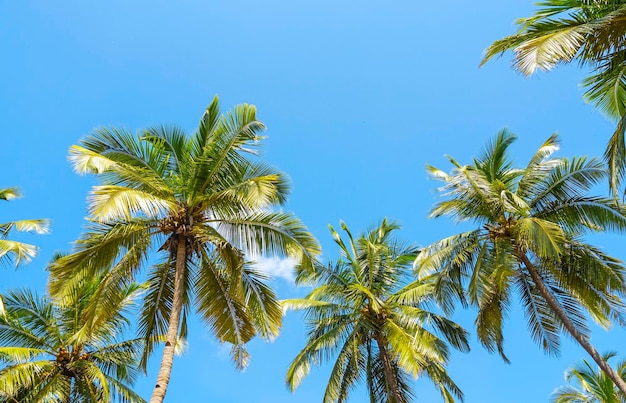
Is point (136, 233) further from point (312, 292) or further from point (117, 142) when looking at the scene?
point (312, 292)

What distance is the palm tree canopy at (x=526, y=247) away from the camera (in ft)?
51.1

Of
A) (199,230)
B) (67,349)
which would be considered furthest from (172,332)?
(67,349)

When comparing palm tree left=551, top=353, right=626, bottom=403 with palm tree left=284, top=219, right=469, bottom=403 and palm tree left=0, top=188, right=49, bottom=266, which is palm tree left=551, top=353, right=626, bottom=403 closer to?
palm tree left=284, top=219, right=469, bottom=403

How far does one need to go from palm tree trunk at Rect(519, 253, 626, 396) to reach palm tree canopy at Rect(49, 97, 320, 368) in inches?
272

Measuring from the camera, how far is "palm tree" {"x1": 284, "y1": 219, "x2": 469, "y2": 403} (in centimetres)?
1750

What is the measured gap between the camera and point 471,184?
55.2ft

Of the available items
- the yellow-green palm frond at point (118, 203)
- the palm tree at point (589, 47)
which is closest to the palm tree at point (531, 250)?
the palm tree at point (589, 47)

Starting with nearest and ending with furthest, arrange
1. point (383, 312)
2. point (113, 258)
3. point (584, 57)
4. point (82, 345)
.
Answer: point (584, 57)
point (113, 258)
point (82, 345)
point (383, 312)

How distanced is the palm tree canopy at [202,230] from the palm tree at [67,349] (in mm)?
2754

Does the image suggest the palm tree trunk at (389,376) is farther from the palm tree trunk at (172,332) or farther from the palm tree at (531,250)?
the palm tree trunk at (172,332)

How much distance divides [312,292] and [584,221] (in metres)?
8.74

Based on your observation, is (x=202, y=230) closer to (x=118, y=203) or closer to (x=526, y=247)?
(x=118, y=203)

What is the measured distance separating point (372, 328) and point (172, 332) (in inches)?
311

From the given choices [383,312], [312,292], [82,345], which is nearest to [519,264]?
[383,312]
